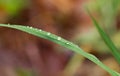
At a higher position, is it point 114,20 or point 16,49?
point 114,20

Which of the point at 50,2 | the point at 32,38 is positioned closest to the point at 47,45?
the point at 32,38

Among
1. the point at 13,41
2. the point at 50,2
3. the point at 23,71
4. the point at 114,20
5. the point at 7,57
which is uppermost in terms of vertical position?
the point at 50,2

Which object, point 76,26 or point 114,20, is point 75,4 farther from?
point 114,20

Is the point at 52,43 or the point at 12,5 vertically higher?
the point at 12,5

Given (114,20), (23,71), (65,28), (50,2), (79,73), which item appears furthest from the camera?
(50,2)

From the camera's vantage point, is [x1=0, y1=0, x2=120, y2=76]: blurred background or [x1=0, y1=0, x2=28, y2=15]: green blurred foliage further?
[x1=0, y1=0, x2=28, y2=15]: green blurred foliage

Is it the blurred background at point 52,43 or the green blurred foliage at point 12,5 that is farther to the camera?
the green blurred foliage at point 12,5

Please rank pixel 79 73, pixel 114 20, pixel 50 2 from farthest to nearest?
1. pixel 50 2
2. pixel 114 20
3. pixel 79 73

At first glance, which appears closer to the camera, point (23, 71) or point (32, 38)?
point (23, 71)
